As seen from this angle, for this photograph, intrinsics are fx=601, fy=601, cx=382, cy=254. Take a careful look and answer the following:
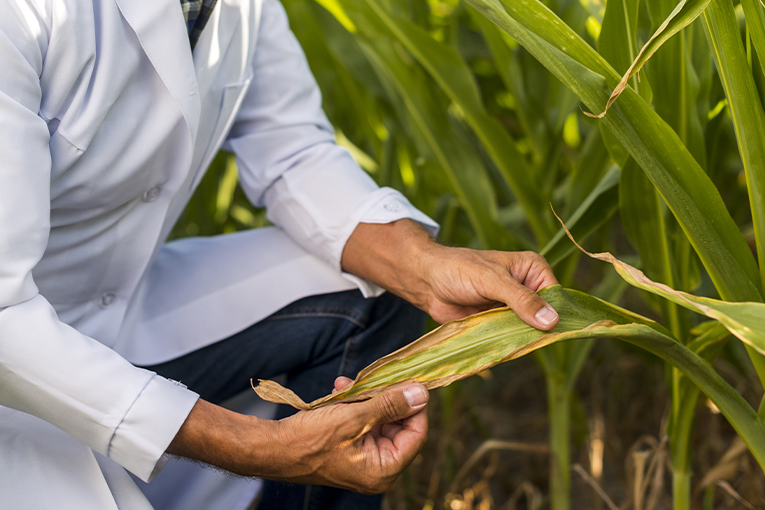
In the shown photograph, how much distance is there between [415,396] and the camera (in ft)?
1.40

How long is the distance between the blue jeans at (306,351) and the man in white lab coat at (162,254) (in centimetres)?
2

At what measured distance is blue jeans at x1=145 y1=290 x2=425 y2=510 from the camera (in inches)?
25.9

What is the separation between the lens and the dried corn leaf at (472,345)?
1.30ft

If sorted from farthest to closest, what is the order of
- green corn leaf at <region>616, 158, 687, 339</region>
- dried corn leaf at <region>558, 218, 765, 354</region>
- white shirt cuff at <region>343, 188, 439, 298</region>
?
white shirt cuff at <region>343, 188, 439, 298</region> < green corn leaf at <region>616, 158, 687, 339</region> < dried corn leaf at <region>558, 218, 765, 354</region>

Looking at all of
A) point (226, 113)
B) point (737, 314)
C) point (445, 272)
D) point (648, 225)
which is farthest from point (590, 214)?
point (226, 113)

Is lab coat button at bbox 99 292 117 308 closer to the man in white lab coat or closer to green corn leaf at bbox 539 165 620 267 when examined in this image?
the man in white lab coat

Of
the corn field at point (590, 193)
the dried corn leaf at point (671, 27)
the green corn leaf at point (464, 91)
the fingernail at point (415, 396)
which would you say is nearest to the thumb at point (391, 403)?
the fingernail at point (415, 396)

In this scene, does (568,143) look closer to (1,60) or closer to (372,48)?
(372,48)

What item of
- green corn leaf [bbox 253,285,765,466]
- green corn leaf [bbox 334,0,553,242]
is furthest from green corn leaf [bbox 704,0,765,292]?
green corn leaf [bbox 334,0,553,242]

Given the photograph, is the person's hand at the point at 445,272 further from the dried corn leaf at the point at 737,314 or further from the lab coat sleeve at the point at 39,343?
the lab coat sleeve at the point at 39,343

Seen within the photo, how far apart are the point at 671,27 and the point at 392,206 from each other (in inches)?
12.9

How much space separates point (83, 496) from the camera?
462 mm

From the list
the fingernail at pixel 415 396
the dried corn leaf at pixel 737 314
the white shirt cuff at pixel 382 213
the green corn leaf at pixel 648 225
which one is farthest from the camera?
the white shirt cuff at pixel 382 213

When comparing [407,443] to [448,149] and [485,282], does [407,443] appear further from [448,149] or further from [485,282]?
[448,149]
